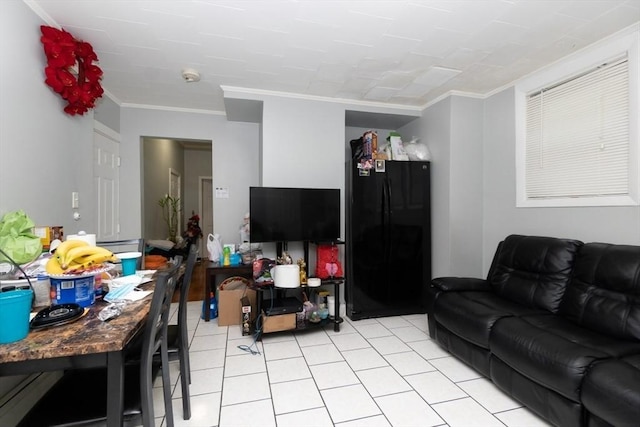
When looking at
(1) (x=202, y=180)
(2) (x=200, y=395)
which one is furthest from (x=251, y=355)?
(1) (x=202, y=180)

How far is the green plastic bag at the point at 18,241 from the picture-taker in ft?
4.57

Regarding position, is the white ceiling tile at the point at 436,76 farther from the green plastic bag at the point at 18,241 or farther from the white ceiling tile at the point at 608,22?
the green plastic bag at the point at 18,241

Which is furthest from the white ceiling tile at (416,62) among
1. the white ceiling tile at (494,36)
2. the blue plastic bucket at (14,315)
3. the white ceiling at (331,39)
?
the blue plastic bucket at (14,315)

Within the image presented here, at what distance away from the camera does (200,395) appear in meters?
1.88

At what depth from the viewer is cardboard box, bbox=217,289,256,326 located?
304 cm

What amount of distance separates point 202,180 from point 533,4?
24.2 ft

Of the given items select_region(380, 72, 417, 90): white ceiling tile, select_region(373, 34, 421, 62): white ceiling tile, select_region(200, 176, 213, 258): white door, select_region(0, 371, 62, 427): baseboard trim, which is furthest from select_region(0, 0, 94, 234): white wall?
select_region(200, 176, 213, 258): white door

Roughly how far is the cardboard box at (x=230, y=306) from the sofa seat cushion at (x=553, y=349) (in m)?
2.26

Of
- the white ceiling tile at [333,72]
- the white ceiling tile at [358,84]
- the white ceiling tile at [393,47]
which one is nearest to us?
the white ceiling tile at [393,47]

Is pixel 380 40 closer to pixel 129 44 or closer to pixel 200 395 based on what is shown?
pixel 129 44

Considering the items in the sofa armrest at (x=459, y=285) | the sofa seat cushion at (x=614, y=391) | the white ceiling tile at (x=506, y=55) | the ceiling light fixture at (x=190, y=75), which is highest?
the white ceiling tile at (x=506, y=55)

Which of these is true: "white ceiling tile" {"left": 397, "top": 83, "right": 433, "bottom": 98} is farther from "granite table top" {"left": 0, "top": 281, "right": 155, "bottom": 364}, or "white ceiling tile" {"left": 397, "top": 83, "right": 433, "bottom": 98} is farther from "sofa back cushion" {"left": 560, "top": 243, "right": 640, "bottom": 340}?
"granite table top" {"left": 0, "top": 281, "right": 155, "bottom": 364}

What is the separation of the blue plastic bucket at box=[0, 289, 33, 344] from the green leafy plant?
5518mm

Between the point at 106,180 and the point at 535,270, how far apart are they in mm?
4412
